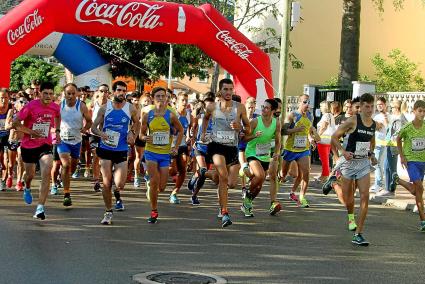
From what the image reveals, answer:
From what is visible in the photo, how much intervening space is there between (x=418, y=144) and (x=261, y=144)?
2171 millimetres

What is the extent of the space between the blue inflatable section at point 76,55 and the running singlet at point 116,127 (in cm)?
1444

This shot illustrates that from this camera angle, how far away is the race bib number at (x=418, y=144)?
11641mm

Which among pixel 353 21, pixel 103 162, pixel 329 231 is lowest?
pixel 329 231

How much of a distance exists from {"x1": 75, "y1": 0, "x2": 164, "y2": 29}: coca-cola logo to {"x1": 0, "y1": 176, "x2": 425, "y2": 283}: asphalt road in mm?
5650

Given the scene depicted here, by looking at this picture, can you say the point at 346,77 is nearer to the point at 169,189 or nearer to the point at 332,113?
the point at 332,113

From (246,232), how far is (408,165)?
273 cm

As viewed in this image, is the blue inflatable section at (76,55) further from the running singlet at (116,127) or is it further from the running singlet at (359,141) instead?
the running singlet at (359,141)

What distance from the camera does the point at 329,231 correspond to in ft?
35.8

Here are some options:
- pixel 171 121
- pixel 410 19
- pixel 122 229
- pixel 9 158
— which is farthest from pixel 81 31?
pixel 410 19

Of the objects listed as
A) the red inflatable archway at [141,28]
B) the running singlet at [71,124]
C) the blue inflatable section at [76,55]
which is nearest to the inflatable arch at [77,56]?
the blue inflatable section at [76,55]

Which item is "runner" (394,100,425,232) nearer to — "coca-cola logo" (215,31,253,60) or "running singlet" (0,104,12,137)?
"running singlet" (0,104,12,137)

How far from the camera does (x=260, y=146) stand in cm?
1204

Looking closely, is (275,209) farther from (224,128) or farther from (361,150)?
(361,150)

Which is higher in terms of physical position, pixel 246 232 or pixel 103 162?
pixel 103 162
